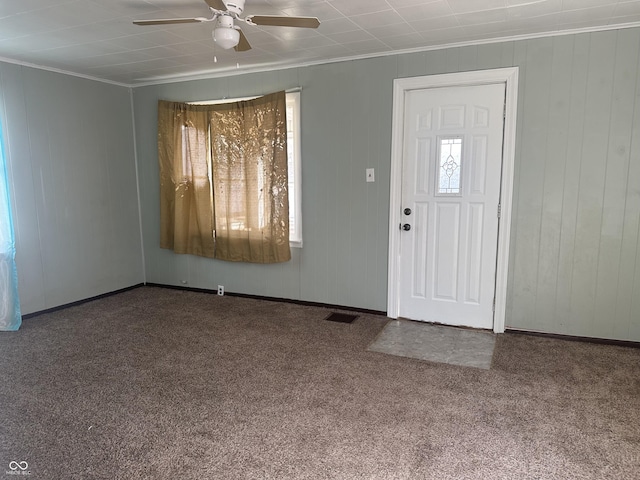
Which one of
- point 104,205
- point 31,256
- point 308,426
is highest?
point 104,205

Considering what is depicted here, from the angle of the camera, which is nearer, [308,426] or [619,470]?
[619,470]

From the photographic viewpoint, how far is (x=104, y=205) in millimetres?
4707

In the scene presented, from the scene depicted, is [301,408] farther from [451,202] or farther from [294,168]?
[294,168]

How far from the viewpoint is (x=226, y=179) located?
4.49 m

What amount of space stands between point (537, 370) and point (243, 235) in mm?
2973

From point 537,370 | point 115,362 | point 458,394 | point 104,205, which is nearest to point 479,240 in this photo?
point 537,370

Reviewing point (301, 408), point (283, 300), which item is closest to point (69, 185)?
point (283, 300)

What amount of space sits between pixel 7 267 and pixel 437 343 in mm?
3716

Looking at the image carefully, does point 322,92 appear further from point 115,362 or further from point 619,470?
point 619,470

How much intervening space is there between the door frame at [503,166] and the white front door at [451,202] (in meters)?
0.04

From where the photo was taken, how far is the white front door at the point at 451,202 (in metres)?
3.49

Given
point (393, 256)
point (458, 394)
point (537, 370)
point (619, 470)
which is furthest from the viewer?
point (393, 256)

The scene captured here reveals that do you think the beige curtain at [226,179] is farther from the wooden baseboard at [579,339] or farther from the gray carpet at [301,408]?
the wooden baseboard at [579,339]

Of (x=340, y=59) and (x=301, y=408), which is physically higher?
(x=340, y=59)
